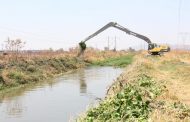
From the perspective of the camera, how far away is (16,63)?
40000 mm

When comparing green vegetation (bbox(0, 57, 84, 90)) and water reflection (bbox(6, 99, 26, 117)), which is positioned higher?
green vegetation (bbox(0, 57, 84, 90))

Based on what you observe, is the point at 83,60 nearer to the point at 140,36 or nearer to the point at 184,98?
the point at 140,36

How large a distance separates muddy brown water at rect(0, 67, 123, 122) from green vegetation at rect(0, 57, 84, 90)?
1.29 meters

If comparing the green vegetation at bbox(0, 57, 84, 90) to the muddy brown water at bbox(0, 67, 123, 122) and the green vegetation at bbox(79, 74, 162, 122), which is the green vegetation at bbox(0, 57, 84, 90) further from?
the green vegetation at bbox(79, 74, 162, 122)

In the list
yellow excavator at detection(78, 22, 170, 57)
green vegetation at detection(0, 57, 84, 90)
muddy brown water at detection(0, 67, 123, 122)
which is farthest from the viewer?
yellow excavator at detection(78, 22, 170, 57)

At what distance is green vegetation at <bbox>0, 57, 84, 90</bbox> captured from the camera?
32431 mm

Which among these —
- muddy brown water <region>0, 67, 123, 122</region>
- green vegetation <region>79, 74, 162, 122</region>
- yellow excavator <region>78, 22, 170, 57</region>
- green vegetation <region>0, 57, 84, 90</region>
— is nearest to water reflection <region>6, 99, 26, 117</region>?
muddy brown water <region>0, 67, 123, 122</region>

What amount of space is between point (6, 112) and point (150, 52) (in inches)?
1287

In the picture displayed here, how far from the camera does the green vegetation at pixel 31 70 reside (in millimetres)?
32431

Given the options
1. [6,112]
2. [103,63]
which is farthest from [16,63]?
[103,63]

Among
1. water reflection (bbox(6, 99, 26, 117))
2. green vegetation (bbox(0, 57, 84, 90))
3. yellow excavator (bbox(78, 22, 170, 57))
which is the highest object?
yellow excavator (bbox(78, 22, 170, 57))

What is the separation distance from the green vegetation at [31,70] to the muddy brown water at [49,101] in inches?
51.0

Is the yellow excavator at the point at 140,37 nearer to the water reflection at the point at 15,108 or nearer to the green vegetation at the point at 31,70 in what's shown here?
the green vegetation at the point at 31,70

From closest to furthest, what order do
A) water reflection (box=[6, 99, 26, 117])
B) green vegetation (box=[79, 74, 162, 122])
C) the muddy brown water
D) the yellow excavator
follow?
1. green vegetation (box=[79, 74, 162, 122])
2. the muddy brown water
3. water reflection (box=[6, 99, 26, 117])
4. the yellow excavator
